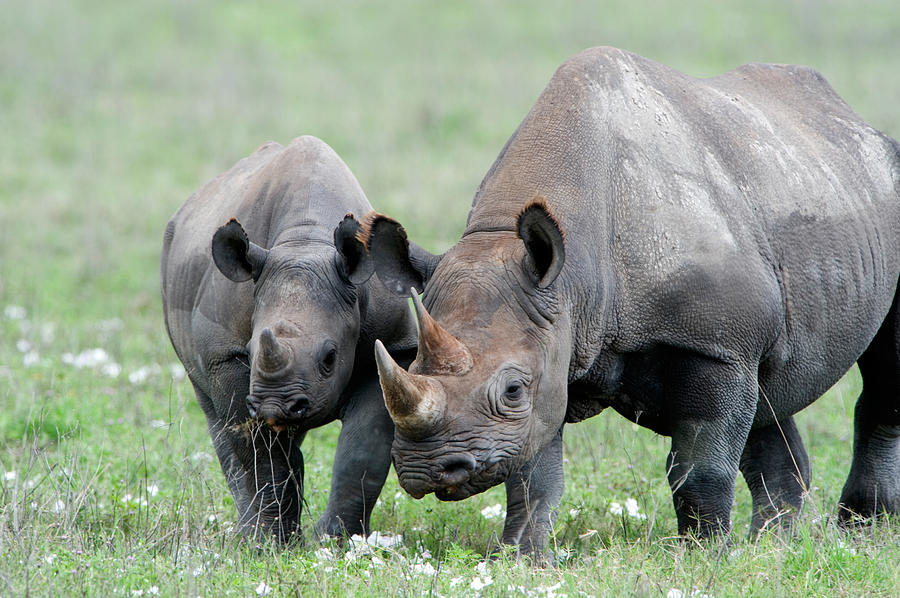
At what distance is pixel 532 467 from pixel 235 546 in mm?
1429

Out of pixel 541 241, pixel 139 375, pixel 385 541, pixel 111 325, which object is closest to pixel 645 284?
pixel 541 241

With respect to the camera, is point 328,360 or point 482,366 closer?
point 482,366

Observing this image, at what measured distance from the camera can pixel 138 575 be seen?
492 cm

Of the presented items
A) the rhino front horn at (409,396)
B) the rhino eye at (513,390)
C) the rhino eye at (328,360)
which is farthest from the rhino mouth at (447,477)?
the rhino eye at (328,360)

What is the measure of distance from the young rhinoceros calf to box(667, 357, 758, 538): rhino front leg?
4.83 feet

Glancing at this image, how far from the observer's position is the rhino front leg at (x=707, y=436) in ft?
19.1

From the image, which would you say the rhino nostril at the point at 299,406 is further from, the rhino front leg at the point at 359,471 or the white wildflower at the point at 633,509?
the white wildflower at the point at 633,509

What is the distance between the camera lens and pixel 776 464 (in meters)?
7.39

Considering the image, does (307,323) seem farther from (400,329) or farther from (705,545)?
(705,545)

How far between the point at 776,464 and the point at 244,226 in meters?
3.36

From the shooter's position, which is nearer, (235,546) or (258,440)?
(235,546)

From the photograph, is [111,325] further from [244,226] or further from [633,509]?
[633,509]

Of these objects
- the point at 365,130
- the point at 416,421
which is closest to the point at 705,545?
the point at 416,421

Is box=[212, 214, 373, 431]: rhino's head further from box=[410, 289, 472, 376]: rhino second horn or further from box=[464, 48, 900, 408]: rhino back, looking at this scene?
box=[410, 289, 472, 376]: rhino second horn
